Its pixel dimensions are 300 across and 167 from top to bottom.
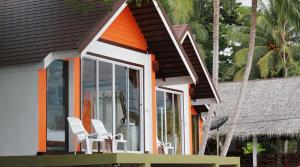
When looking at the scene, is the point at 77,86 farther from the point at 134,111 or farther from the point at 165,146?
the point at 165,146

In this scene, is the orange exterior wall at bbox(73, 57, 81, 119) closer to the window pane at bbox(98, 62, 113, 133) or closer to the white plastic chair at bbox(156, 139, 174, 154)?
the window pane at bbox(98, 62, 113, 133)

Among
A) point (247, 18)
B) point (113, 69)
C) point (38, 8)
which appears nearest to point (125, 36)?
point (113, 69)

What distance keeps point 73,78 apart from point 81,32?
0.99 meters

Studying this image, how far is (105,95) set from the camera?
1363cm

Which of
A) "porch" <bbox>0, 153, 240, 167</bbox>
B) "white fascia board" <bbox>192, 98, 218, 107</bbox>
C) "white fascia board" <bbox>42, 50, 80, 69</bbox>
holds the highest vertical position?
"white fascia board" <bbox>42, 50, 80, 69</bbox>

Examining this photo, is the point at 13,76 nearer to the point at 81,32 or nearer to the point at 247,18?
the point at 81,32

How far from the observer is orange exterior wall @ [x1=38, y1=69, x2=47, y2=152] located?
40.1ft

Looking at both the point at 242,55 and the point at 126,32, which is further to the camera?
the point at 242,55

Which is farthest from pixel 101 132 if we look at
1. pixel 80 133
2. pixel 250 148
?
pixel 250 148

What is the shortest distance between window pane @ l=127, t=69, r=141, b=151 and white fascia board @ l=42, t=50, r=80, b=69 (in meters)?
2.78

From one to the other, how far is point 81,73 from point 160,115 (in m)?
5.04

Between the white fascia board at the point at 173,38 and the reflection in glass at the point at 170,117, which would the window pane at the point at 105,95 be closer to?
the white fascia board at the point at 173,38

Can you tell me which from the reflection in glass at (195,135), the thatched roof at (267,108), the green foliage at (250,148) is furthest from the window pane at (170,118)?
the green foliage at (250,148)

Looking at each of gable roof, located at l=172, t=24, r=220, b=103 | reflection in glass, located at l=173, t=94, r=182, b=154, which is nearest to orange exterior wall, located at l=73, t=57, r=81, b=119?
gable roof, located at l=172, t=24, r=220, b=103
